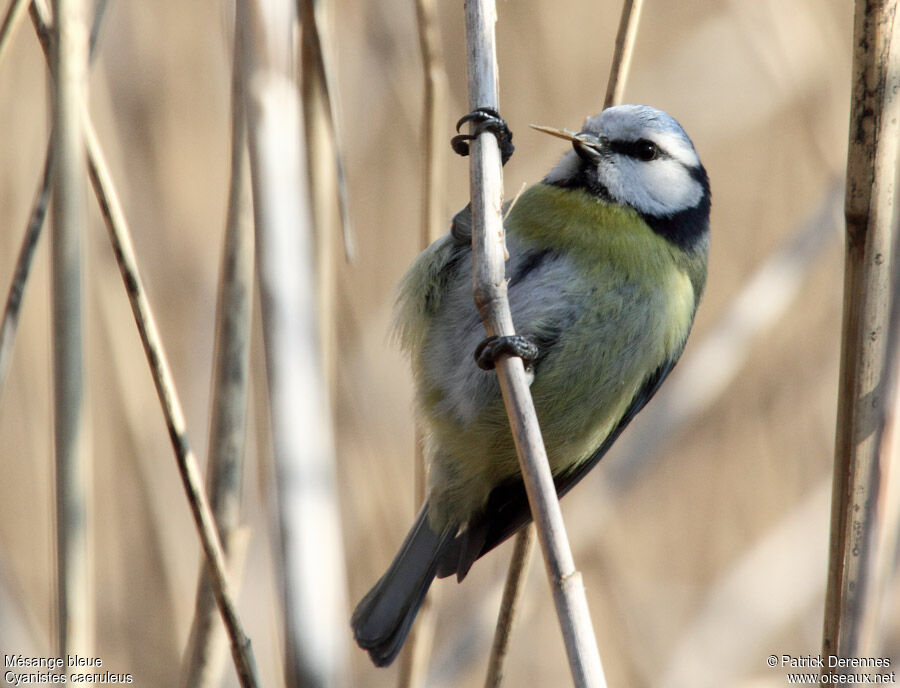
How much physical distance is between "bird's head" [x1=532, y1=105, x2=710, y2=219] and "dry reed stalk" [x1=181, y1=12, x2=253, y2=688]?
0.54 meters

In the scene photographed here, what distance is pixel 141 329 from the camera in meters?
0.86

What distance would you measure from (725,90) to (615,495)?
1029 millimetres

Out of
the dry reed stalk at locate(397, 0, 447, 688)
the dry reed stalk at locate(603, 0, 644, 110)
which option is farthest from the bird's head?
the dry reed stalk at locate(397, 0, 447, 688)

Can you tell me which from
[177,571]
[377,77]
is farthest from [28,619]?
[377,77]

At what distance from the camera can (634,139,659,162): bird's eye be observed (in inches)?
55.2

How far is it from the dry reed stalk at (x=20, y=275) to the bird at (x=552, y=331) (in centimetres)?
53

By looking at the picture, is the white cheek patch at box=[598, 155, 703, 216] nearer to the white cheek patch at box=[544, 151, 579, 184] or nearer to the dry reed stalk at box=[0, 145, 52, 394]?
the white cheek patch at box=[544, 151, 579, 184]

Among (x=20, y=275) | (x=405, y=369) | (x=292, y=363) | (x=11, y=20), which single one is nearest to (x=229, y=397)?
(x=292, y=363)

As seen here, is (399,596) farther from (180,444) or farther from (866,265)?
(866,265)

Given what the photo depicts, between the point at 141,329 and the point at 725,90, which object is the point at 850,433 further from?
the point at 725,90

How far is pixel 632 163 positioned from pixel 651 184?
0.05 metres

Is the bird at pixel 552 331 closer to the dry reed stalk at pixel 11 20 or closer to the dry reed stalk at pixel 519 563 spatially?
the dry reed stalk at pixel 519 563

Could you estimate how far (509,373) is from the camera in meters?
0.83

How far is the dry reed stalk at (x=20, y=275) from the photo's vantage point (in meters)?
1.00
